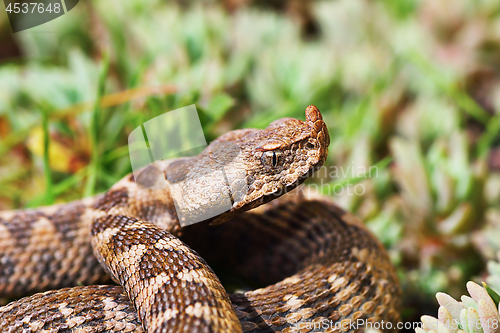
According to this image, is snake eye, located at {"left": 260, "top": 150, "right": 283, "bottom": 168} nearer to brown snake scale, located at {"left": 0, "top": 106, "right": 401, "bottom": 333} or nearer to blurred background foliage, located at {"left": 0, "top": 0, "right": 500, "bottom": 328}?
brown snake scale, located at {"left": 0, "top": 106, "right": 401, "bottom": 333}

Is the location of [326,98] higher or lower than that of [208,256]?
higher

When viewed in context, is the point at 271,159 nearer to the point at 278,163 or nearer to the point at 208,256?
the point at 278,163

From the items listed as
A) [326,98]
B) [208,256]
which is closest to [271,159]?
[208,256]

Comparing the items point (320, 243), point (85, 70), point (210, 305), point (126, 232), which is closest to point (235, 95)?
point (85, 70)

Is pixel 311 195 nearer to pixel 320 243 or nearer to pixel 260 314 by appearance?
pixel 320 243

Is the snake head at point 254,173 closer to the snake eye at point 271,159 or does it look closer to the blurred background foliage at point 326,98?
the snake eye at point 271,159

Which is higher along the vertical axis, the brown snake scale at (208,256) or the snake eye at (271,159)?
the snake eye at (271,159)

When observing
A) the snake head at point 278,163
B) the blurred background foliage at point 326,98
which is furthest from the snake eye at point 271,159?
the blurred background foliage at point 326,98
